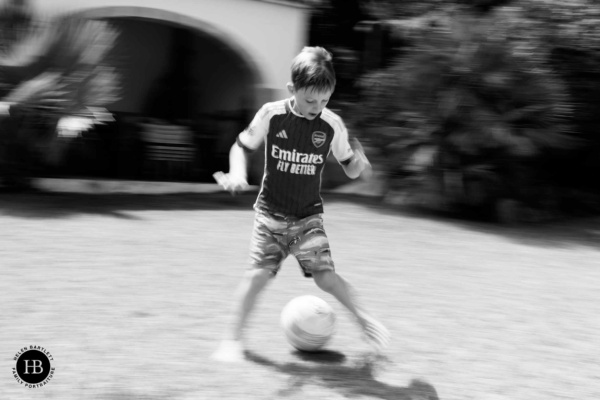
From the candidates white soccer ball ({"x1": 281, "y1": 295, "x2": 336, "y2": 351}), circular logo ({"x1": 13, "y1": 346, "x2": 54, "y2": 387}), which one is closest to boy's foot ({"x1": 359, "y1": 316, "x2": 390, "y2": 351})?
white soccer ball ({"x1": 281, "y1": 295, "x2": 336, "y2": 351})

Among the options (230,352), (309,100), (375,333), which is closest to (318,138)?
(309,100)

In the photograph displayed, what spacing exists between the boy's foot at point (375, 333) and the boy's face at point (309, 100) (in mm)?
1081

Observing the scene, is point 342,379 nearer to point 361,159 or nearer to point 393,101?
point 361,159

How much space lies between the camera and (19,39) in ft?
29.2

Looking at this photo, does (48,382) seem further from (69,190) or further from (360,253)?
(69,190)

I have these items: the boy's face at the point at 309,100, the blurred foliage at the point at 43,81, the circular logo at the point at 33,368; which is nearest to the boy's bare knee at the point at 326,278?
the boy's face at the point at 309,100

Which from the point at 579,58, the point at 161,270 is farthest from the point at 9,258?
the point at 579,58

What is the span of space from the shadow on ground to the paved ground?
0.03 feet

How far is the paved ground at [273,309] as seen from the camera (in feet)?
12.2

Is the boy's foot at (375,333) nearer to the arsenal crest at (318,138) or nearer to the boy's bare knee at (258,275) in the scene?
the boy's bare knee at (258,275)

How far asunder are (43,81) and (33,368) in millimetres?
5896

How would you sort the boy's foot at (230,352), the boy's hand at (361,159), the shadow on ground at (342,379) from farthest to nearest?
the boy's hand at (361,159) < the boy's foot at (230,352) < the shadow on ground at (342,379)

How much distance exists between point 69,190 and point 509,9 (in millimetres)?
5779

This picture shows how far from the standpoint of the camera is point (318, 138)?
13.1 feet
